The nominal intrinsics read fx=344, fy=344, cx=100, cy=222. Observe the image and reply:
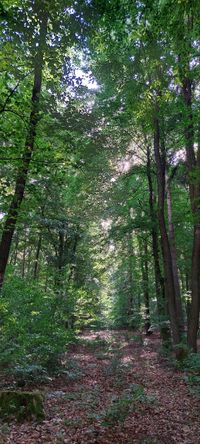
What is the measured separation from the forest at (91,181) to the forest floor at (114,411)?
35 mm

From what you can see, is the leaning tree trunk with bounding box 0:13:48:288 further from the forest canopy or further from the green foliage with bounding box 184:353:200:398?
the green foliage with bounding box 184:353:200:398

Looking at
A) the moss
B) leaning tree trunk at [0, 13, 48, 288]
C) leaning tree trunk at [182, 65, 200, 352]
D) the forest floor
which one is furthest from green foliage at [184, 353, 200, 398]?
leaning tree trunk at [0, 13, 48, 288]

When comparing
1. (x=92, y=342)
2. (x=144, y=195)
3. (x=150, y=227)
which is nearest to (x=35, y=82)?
(x=150, y=227)

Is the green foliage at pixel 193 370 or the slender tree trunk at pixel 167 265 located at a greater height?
the slender tree trunk at pixel 167 265

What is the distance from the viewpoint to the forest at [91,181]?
528 centimetres

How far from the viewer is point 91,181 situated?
1519cm

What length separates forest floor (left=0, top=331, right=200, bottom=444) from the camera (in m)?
5.25

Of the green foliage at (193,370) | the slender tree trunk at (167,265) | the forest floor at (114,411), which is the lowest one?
the forest floor at (114,411)

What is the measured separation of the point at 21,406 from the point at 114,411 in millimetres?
1597

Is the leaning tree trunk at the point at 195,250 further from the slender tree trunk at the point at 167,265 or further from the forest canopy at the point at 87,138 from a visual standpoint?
the slender tree trunk at the point at 167,265

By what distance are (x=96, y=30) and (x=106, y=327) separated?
2479 centimetres

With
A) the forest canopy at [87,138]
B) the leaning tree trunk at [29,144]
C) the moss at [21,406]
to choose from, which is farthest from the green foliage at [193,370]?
the leaning tree trunk at [29,144]

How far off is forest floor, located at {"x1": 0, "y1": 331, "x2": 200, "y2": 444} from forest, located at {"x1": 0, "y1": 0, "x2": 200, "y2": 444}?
0.12 ft

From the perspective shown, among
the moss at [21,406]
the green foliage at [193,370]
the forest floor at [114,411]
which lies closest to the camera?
the forest floor at [114,411]
